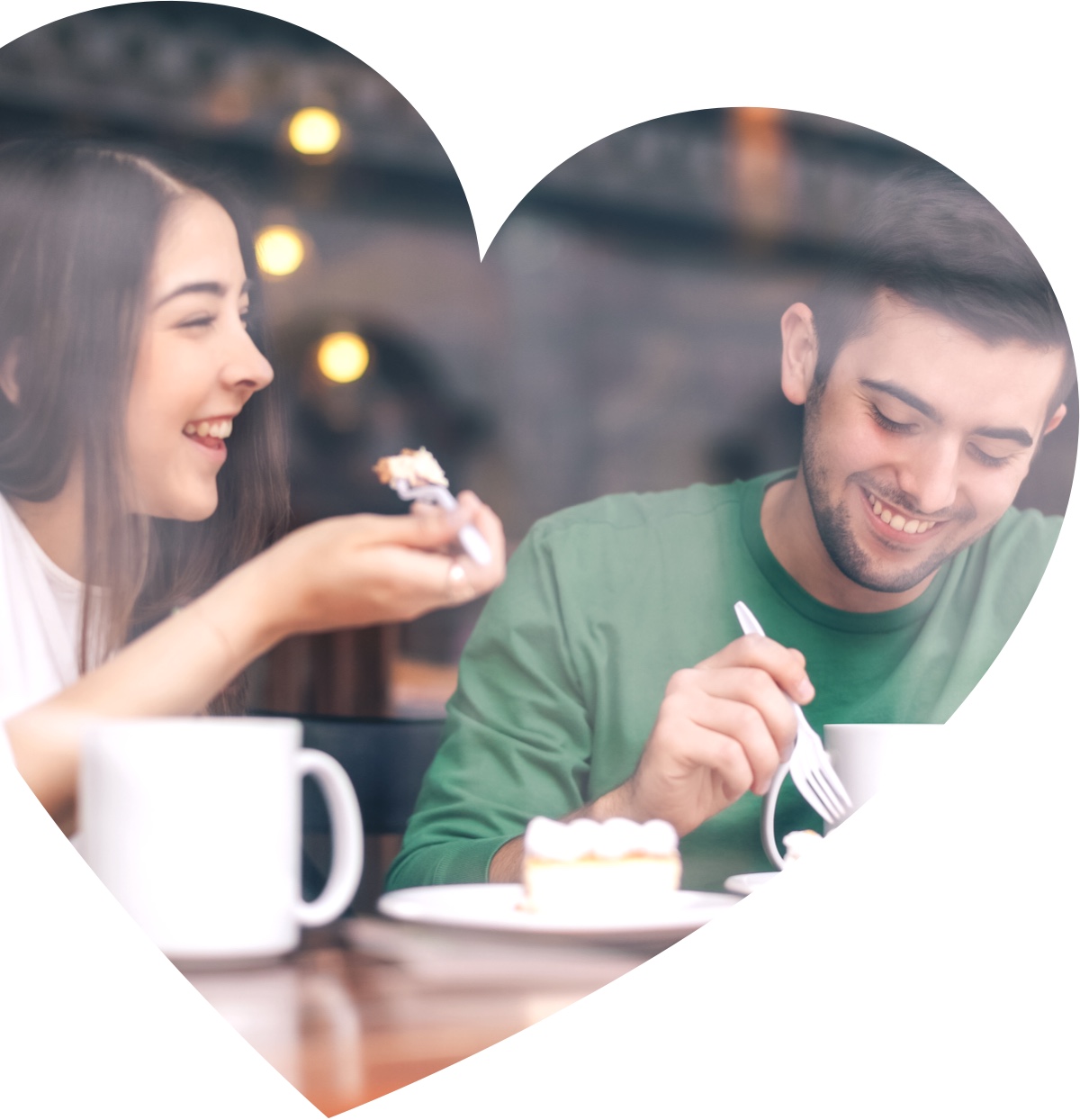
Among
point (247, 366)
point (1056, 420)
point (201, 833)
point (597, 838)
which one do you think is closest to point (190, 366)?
point (247, 366)

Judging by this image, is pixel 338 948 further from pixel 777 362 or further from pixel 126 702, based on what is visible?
pixel 777 362

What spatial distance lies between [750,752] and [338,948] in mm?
317

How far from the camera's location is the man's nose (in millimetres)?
910

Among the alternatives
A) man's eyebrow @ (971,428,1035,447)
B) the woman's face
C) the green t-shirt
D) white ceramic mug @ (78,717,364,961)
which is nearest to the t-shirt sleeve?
the green t-shirt

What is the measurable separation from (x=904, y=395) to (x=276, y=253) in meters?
0.46

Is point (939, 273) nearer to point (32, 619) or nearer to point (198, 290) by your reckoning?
point (198, 290)

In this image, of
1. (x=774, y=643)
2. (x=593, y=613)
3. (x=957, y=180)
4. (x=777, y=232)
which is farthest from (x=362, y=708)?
(x=957, y=180)

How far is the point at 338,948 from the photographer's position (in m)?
0.78

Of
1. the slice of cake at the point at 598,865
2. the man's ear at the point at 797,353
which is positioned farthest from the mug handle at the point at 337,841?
the man's ear at the point at 797,353

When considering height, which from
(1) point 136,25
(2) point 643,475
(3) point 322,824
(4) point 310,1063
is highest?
(1) point 136,25

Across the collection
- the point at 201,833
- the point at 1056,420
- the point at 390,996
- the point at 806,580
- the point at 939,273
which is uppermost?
the point at 939,273

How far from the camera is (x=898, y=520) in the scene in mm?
928

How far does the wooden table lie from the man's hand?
0.10 meters

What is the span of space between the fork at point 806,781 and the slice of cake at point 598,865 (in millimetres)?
77
